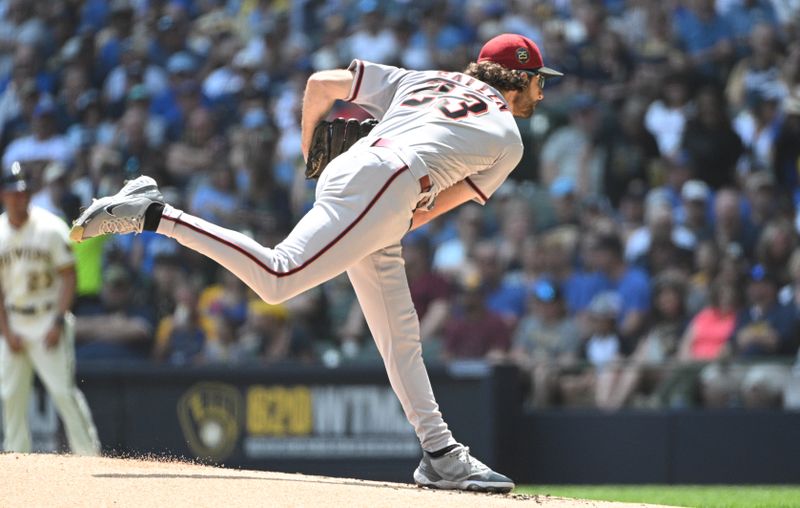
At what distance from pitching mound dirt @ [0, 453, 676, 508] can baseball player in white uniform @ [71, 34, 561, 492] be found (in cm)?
47

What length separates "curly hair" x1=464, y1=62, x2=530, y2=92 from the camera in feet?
18.1

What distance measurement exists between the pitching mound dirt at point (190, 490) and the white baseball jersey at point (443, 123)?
1.24 metres

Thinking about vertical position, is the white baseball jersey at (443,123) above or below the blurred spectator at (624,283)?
above

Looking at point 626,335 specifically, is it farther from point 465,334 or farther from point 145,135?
point 145,135

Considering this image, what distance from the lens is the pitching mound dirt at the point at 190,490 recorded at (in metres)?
4.40

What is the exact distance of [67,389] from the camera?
29.8 ft

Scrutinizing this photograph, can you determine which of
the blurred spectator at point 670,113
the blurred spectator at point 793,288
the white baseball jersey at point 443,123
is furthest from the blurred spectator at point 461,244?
the white baseball jersey at point 443,123

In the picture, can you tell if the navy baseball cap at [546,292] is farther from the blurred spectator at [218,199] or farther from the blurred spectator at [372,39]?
the blurred spectator at [372,39]

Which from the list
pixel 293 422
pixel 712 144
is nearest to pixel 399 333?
pixel 293 422

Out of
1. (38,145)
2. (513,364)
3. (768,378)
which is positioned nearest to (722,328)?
(768,378)

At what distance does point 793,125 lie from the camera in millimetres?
11352

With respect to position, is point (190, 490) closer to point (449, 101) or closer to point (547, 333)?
point (449, 101)

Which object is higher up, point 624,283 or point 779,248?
point 779,248

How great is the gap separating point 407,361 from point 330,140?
99 centimetres
